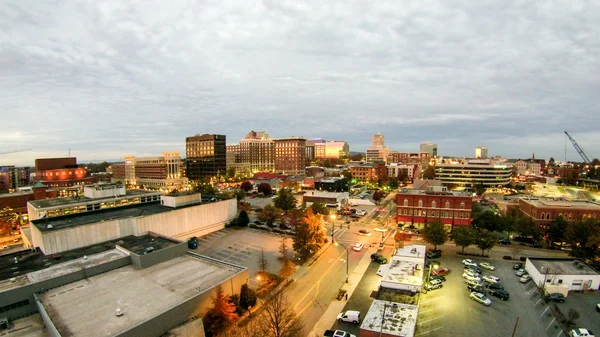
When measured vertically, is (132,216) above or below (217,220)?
above

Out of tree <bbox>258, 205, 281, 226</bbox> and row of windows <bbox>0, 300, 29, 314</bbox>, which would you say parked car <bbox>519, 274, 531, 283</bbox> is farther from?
row of windows <bbox>0, 300, 29, 314</bbox>

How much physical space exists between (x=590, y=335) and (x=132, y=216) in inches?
2022

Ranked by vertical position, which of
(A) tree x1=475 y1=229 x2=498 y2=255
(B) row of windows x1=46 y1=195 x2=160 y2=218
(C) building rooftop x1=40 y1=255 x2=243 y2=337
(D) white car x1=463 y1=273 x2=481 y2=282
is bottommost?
(D) white car x1=463 y1=273 x2=481 y2=282

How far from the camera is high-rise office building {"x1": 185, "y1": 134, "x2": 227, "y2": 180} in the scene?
12175 centimetres

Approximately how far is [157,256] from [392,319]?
2396 cm

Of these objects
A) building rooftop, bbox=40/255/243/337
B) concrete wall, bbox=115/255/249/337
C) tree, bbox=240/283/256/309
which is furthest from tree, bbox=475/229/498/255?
concrete wall, bbox=115/255/249/337

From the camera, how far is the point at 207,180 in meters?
116

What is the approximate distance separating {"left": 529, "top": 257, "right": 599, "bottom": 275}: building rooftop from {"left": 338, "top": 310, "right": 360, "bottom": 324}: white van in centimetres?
2320

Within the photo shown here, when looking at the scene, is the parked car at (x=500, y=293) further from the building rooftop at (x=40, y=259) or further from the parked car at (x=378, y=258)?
the building rooftop at (x=40, y=259)

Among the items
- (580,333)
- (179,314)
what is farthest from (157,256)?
(580,333)

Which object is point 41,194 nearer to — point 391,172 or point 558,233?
point 558,233

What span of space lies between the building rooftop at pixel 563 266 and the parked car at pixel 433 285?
1184cm

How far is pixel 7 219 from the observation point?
55656 millimetres

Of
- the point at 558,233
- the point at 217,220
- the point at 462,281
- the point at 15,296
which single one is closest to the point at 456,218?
the point at 558,233
